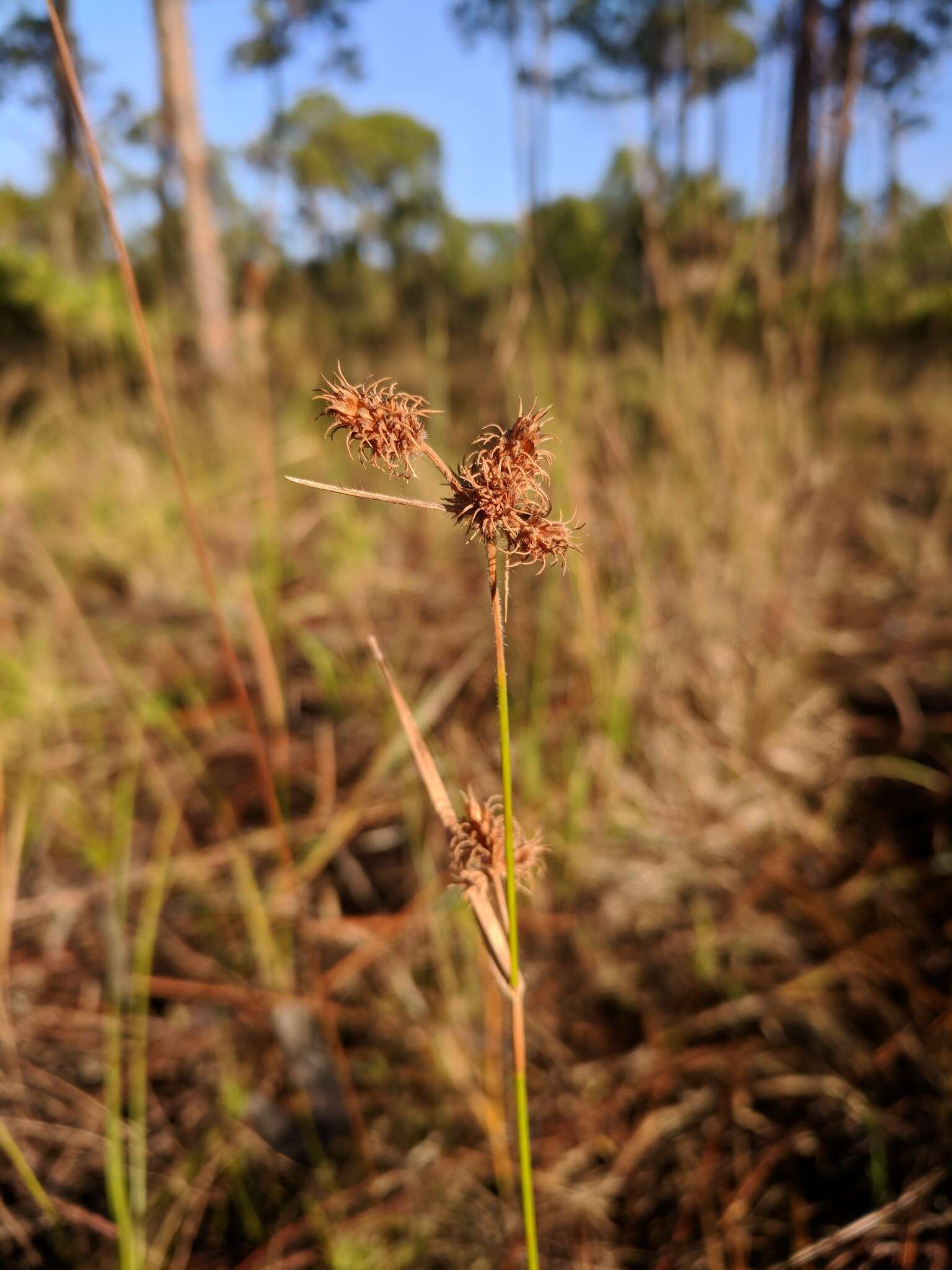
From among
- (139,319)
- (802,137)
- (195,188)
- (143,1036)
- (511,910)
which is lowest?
(143,1036)

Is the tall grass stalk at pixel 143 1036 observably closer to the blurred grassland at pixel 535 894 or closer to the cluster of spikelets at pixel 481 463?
the blurred grassland at pixel 535 894

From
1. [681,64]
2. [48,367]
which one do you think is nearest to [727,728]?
[48,367]

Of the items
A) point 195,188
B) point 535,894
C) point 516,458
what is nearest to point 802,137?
point 195,188

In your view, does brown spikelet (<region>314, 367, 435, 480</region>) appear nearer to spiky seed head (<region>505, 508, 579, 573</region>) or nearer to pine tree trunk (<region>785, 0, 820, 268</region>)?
spiky seed head (<region>505, 508, 579, 573</region>)

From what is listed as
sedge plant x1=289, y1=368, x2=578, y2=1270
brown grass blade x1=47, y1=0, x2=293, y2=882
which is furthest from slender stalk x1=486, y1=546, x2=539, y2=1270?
brown grass blade x1=47, y1=0, x2=293, y2=882

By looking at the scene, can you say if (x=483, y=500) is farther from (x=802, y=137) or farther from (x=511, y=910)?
(x=802, y=137)

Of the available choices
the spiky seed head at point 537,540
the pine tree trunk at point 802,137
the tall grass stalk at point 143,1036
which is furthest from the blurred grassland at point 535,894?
the pine tree trunk at point 802,137
